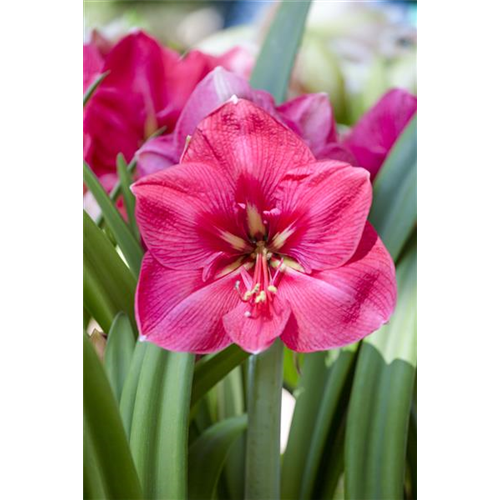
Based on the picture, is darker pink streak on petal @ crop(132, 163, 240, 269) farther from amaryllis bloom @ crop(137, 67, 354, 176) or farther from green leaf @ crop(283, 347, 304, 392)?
green leaf @ crop(283, 347, 304, 392)

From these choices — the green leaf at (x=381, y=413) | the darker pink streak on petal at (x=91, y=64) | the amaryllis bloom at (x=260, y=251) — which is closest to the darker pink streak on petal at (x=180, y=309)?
the amaryllis bloom at (x=260, y=251)

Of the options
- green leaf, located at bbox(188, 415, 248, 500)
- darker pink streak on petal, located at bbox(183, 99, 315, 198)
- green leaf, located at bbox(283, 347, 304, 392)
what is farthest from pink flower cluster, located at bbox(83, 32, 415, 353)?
green leaf, located at bbox(283, 347, 304, 392)

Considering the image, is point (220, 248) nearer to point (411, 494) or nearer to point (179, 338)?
point (179, 338)

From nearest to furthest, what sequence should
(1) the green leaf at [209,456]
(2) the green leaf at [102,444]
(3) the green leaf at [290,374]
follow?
(2) the green leaf at [102,444]
(1) the green leaf at [209,456]
(3) the green leaf at [290,374]

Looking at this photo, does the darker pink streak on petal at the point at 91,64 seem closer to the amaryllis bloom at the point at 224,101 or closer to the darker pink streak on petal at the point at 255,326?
the amaryllis bloom at the point at 224,101

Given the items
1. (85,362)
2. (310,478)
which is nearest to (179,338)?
(85,362)

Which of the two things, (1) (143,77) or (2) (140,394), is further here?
(1) (143,77)
